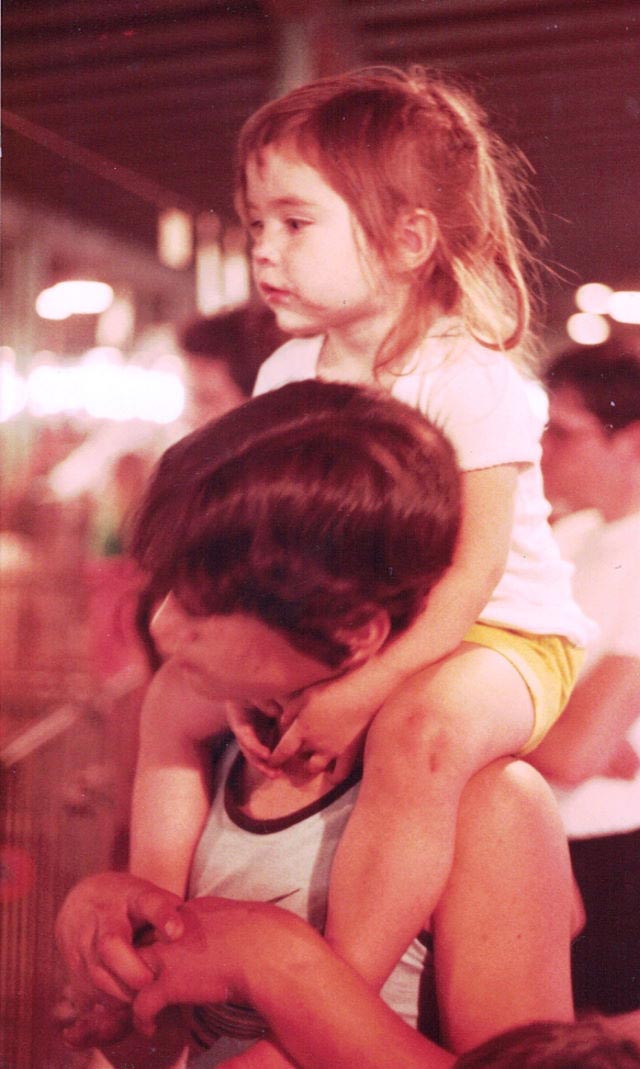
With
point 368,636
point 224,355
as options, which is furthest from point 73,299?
point 368,636

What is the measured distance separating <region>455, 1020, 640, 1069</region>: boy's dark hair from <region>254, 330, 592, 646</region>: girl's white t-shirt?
1.25ft

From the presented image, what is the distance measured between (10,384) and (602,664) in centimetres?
81

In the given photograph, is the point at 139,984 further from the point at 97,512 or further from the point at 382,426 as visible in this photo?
the point at 382,426

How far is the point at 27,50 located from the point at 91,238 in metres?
0.27

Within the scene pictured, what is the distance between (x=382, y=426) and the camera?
113 centimetres

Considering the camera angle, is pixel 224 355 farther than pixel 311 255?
Yes

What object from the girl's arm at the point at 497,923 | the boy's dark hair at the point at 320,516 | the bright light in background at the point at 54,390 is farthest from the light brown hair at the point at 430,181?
the girl's arm at the point at 497,923

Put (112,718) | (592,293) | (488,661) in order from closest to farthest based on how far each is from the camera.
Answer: (488,661) < (592,293) < (112,718)

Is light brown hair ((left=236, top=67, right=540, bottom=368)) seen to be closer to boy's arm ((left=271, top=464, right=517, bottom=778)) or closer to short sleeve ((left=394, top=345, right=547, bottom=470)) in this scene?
short sleeve ((left=394, top=345, right=547, bottom=470))

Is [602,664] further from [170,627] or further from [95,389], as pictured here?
[95,389]

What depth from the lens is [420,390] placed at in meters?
1.13

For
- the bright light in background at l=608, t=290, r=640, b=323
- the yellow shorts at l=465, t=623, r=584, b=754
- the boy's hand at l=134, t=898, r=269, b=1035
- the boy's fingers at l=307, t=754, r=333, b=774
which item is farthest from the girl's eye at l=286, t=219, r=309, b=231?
the boy's hand at l=134, t=898, r=269, b=1035

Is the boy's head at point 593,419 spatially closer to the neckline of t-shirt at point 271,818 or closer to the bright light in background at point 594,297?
the bright light in background at point 594,297

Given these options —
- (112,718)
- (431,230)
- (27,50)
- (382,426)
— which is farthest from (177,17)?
(112,718)
